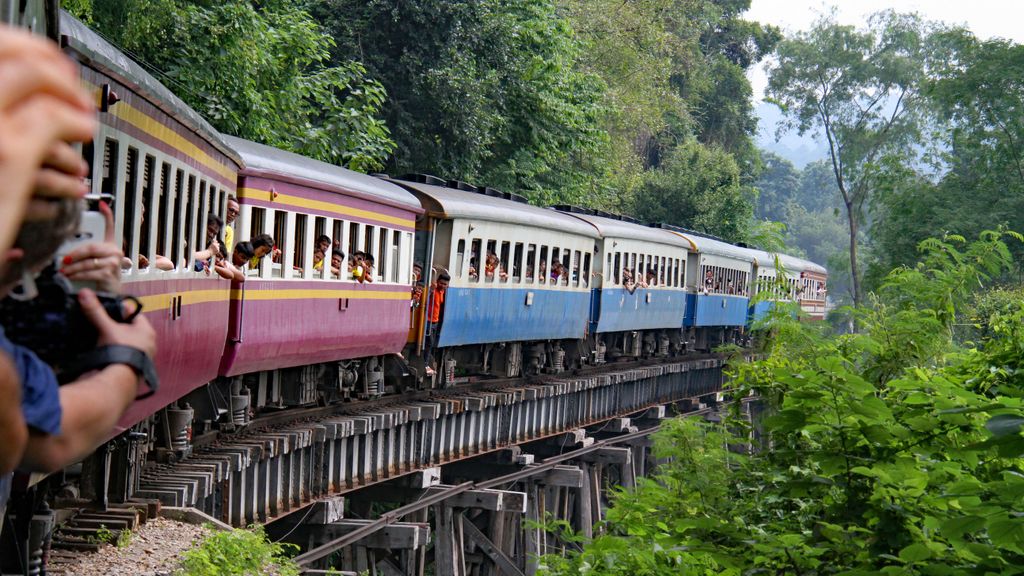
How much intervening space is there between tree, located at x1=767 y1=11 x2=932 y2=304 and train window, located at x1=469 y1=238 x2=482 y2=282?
46659 mm

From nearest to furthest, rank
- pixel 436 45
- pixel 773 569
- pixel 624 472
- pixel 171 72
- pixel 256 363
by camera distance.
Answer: pixel 773 569
pixel 256 363
pixel 171 72
pixel 624 472
pixel 436 45

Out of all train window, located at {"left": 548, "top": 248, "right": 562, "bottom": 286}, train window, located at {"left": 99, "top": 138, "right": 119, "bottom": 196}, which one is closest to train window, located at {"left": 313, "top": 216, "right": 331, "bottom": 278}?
train window, located at {"left": 99, "top": 138, "right": 119, "bottom": 196}

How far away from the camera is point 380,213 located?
1519cm

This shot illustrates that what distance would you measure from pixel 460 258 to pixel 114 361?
16399 mm

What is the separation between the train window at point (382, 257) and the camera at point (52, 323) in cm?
1337

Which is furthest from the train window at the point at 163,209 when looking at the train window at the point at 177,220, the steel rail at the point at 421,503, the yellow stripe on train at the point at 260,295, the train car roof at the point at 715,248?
the train car roof at the point at 715,248

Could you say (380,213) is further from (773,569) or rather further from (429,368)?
(773,569)

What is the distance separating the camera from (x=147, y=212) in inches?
297

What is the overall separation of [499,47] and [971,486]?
27905mm

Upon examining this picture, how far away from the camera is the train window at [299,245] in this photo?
498 inches

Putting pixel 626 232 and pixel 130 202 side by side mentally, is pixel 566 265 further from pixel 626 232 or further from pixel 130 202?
pixel 130 202

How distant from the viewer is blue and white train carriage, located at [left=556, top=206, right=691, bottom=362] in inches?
1014

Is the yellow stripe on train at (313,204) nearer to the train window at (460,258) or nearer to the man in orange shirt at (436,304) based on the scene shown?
the man in orange shirt at (436,304)

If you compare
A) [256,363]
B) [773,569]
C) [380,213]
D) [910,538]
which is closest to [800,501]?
[773,569]
